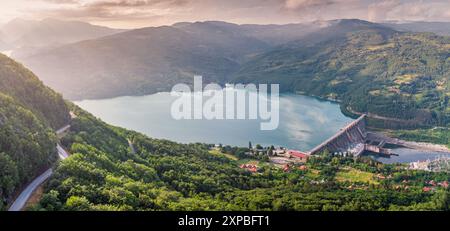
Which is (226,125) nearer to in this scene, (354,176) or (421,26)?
(354,176)

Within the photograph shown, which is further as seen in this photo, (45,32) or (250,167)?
(45,32)

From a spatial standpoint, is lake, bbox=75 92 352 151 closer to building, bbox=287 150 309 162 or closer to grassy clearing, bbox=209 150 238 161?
building, bbox=287 150 309 162

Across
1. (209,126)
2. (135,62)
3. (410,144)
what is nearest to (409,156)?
(410,144)

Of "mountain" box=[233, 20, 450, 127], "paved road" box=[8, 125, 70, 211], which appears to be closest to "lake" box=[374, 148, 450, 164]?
"mountain" box=[233, 20, 450, 127]

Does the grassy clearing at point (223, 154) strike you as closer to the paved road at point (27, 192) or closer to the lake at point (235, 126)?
the lake at point (235, 126)

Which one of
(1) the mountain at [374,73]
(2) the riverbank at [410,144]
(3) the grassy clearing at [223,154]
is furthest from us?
(1) the mountain at [374,73]

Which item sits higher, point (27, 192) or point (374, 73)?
point (374, 73)

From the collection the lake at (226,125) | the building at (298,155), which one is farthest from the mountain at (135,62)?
the building at (298,155)
